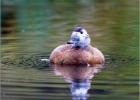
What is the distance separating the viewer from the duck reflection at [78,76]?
895 centimetres

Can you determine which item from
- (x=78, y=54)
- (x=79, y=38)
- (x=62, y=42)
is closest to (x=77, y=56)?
(x=78, y=54)

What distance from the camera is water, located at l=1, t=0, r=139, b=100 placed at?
899cm

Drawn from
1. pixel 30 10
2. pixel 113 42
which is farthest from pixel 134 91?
pixel 30 10

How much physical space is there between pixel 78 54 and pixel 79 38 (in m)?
0.21

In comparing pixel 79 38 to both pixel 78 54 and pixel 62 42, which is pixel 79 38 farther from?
pixel 62 42

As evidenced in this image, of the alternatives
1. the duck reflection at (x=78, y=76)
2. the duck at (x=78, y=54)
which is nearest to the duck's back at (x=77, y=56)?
the duck at (x=78, y=54)

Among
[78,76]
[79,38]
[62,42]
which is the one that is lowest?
[78,76]

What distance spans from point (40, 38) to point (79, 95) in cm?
489

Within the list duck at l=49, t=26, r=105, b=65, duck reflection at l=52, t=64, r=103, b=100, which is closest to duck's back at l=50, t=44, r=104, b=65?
duck at l=49, t=26, r=105, b=65

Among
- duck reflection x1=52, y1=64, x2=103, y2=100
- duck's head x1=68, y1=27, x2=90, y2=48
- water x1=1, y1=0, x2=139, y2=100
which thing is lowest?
duck reflection x1=52, y1=64, x2=103, y2=100

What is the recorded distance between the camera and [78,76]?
33.2 ft

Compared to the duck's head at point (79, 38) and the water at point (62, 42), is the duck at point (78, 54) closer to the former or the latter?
the duck's head at point (79, 38)

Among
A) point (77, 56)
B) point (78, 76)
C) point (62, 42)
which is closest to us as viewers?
point (78, 76)

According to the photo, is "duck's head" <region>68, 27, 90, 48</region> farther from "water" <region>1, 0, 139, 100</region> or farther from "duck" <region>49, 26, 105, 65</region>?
"water" <region>1, 0, 139, 100</region>
